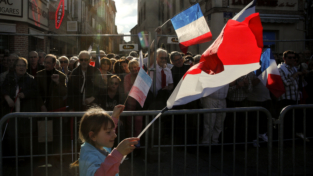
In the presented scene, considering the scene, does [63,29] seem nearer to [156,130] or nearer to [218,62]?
[156,130]

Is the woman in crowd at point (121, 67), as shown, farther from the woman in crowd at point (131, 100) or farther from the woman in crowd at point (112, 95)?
the woman in crowd at point (112, 95)

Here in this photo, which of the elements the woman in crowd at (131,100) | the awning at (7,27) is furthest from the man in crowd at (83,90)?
the awning at (7,27)

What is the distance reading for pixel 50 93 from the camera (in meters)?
5.17

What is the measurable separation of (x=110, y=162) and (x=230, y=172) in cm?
323

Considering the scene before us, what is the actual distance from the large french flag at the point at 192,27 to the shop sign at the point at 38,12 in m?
13.1

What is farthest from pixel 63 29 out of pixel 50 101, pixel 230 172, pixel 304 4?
pixel 230 172

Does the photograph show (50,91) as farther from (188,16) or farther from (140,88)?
(188,16)

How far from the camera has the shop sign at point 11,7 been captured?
13734 mm

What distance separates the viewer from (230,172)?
15.4ft

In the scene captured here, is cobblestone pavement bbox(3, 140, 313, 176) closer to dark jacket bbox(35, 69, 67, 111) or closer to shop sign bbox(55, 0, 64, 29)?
dark jacket bbox(35, 69, 67, 111)

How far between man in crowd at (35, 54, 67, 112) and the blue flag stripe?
2.44m

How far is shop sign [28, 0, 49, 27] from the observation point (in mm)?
15164

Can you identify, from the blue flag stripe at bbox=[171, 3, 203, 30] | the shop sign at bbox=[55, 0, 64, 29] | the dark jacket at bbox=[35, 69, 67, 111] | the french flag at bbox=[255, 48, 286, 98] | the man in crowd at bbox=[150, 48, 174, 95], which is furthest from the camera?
the shop sign at bbox=[55, 0, 64, 29]

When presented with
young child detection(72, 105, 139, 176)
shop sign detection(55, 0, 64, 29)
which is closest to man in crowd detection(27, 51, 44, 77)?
young child detection(72, 105, 139, 176)
